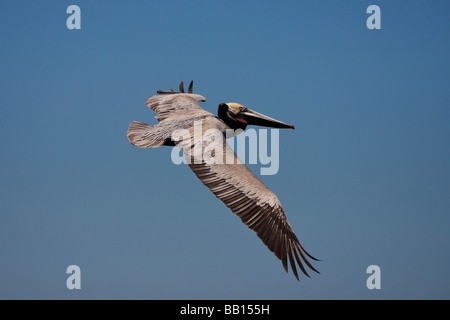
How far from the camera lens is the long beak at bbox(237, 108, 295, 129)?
12.2m

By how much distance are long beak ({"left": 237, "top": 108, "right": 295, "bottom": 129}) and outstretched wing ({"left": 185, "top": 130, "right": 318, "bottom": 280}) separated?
2041mm

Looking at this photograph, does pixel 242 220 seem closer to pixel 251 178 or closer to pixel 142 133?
pixel 251 178

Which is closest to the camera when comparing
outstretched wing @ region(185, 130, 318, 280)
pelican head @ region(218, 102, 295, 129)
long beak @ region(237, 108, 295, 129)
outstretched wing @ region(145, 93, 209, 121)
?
outstretched wing @ region(185, 130, 318, 280)

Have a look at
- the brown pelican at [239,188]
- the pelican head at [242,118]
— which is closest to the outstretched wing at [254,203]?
the brown pelican at [239,188]

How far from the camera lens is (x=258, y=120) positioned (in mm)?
12289

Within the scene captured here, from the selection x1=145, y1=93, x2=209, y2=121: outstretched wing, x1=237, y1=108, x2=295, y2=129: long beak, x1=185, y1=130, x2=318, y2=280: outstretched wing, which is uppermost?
x1=145, y1=93, x2=209, y2=121: outstretched wing

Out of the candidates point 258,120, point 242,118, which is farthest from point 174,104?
point 258,120

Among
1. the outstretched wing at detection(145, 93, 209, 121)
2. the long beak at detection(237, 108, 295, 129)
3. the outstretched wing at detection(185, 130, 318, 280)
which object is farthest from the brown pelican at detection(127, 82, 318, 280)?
the outstretched wing at detection(145, 93, 209, 121)

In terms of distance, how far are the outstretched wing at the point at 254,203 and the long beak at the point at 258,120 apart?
6.70 ft

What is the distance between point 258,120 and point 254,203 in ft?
9.38

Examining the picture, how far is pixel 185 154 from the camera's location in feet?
34.6

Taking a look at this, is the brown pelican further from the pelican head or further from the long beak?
the long beak

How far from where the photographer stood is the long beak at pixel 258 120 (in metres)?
12.2

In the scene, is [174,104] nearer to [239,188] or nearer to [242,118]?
[242,118]
